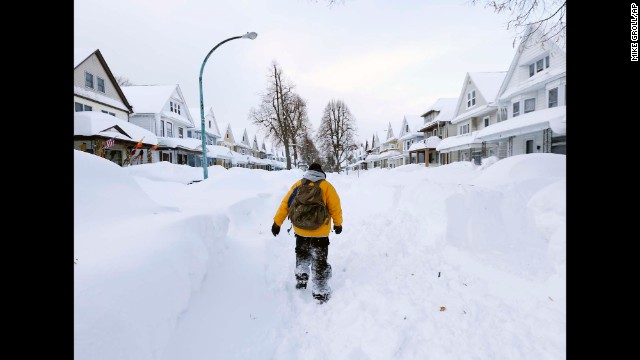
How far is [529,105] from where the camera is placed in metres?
18.6

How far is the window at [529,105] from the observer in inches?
722

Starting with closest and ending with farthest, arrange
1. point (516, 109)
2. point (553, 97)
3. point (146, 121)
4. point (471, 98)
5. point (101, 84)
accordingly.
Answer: point (553, 97)
point (516, 109)
point (101, 84)
point (471, 98)
point (146, 121)

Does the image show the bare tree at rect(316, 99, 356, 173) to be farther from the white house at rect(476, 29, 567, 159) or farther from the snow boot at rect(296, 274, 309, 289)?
the snow boot at rect(296, 274, 309, 289)

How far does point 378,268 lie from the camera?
4.48 m

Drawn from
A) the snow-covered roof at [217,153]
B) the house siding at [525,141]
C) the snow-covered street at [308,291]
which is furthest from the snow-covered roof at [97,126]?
the house siding at [525,141]

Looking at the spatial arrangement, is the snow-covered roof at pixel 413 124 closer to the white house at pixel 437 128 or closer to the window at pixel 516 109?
the white house at pixel 437 128

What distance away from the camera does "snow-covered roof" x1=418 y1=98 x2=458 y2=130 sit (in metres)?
31.9

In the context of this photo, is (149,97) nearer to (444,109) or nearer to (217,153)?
(217,153)

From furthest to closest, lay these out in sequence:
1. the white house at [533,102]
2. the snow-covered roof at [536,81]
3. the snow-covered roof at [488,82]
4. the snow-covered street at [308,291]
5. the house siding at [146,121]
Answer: the house siding at [146,121], the snow-covered roof at [488,82], the snow-covered roof at [536,81], the white house at [533,102], the snow-covered street at [308,291]

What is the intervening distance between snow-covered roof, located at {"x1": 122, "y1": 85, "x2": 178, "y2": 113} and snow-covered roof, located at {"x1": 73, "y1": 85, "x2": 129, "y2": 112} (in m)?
3.79

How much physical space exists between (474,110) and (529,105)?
619 centimetres

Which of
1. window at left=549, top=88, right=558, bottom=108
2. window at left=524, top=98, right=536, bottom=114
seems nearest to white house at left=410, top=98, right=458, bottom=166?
window at left=524, top=98, right=536, bottom=114

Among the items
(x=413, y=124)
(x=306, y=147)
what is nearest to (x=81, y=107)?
(x=306, y=147)
